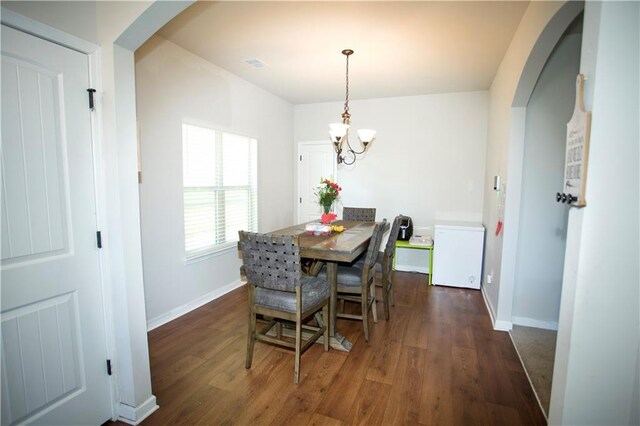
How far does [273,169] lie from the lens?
501cm

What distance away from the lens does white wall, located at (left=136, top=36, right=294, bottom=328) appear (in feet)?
9.64

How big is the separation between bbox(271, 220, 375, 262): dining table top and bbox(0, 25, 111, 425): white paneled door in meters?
1.33

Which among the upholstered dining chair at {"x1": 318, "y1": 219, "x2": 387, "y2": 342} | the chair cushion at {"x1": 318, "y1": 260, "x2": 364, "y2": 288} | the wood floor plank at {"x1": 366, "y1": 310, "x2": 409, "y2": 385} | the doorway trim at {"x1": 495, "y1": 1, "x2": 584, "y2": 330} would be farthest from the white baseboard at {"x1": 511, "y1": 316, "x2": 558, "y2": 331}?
the chair cushion at {"x1": 318, "y1": 260, "x2": 364, "y2": 288}

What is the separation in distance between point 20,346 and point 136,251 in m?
0.64

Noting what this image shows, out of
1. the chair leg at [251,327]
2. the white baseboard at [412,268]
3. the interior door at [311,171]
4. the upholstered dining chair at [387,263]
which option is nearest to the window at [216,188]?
the interior door at [311,171]

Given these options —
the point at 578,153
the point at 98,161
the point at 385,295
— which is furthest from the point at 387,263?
the point at 98,161

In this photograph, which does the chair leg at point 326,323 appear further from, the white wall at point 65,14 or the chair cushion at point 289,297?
the white wall at point 65,14

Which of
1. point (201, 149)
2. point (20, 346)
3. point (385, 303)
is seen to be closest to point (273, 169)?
point (201, 149)

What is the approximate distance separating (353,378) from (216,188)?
2.55 m

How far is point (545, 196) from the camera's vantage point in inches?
116

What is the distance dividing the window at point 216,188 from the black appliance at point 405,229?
2135 millimetres

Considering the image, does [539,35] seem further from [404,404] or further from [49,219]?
[49,219]

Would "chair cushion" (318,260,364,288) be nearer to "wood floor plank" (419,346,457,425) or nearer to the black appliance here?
"wood floor plank" (419,346,457,425)

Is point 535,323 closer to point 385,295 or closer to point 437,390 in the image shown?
point 385,295
